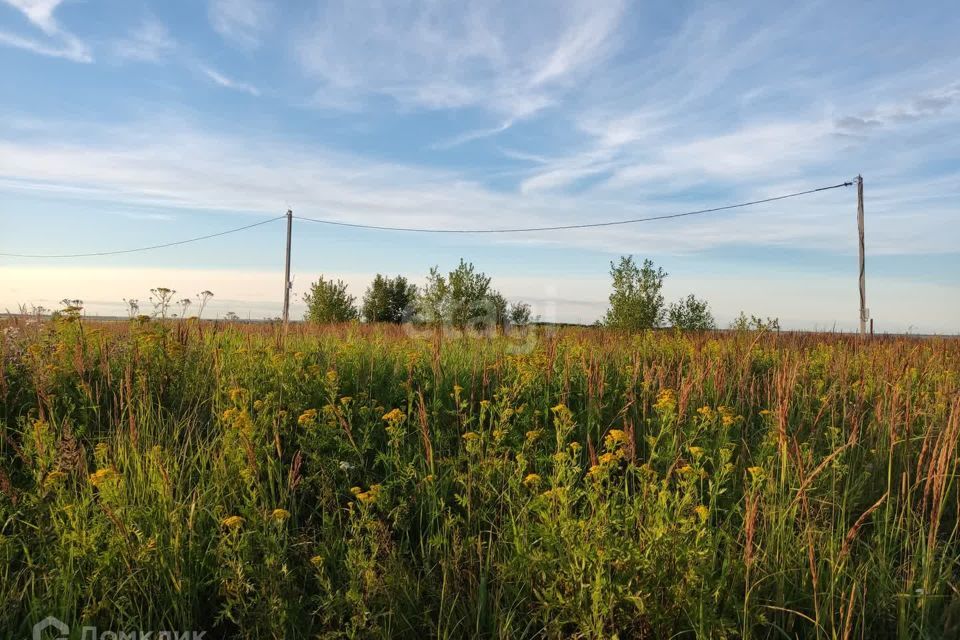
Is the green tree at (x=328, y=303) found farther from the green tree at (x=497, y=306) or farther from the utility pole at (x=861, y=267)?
the utility pole at (x=861, y=267)

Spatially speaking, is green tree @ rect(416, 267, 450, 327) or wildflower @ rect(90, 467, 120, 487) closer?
wildflower @ rect(90, 467, 120, 487)

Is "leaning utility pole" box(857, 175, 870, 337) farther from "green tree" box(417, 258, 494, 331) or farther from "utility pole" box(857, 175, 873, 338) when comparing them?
"green tree" box(417, 258, 494, 331)

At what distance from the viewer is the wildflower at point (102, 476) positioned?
261 centimetres

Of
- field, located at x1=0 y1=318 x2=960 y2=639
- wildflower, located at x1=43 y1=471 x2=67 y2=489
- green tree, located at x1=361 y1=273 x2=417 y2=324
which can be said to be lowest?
field, located at x1=0 y1=318 x2=960 y2=639

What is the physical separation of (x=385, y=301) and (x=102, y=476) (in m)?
35.2

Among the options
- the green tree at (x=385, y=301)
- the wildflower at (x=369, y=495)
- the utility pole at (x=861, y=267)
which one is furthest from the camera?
the green tree at (x=385, y=301)

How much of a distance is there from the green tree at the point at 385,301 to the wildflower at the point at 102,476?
112 ft

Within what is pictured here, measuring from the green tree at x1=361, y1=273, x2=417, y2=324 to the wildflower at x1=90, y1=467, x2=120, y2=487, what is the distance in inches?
1341

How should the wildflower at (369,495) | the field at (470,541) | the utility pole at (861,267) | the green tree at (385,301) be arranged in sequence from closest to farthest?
the field at (470,541) → the wildflower at (369,495) → the utility pole at (861,267) → the green tree at (385,301)

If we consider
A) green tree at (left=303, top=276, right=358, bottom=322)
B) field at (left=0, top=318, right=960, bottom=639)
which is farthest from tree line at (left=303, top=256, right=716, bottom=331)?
field at (left=0, top=318, right=960, bottom=639)

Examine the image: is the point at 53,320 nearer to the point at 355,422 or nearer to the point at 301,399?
the point at 301,399

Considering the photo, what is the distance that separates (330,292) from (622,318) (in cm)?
1549

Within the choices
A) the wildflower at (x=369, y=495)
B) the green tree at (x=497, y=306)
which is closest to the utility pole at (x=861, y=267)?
the green tree at (x=497, y=306)

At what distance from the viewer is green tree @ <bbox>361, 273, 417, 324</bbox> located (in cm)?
3716
